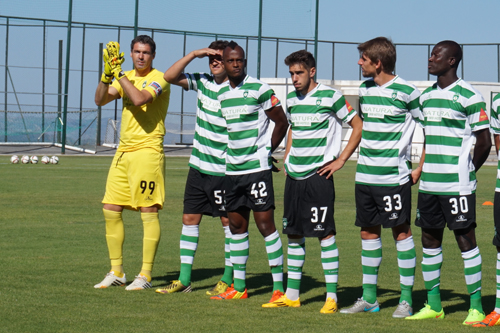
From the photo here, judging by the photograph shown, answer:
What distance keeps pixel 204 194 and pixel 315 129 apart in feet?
4.86

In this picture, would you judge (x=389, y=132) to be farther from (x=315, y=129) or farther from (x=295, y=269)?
(x=295, y=269)

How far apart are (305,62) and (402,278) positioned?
1.99 metres

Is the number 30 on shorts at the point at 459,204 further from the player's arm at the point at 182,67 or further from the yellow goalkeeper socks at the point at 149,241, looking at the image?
the yellow goalkeeper socks at the point at 149,241

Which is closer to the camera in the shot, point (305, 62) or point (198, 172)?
point (305, 62)

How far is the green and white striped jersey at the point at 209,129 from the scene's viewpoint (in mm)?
6594

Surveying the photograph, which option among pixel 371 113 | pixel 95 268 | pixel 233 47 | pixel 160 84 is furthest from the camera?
pixel 95 268

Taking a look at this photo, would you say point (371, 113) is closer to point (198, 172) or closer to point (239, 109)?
point (239, 109)

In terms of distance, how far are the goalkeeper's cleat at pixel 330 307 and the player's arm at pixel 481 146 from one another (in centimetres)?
161

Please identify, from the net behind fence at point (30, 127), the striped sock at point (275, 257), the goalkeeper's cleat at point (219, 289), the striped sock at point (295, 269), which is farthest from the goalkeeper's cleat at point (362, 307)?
the net behind fence at point (30, 127)

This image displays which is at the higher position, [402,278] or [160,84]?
[160,84]

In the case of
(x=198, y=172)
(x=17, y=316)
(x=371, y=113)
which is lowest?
(x=17, y=316)

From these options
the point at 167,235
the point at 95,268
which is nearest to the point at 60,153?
the point at 167,235

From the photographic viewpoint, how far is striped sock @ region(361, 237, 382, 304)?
19.3 ft

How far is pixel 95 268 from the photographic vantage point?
759cm
